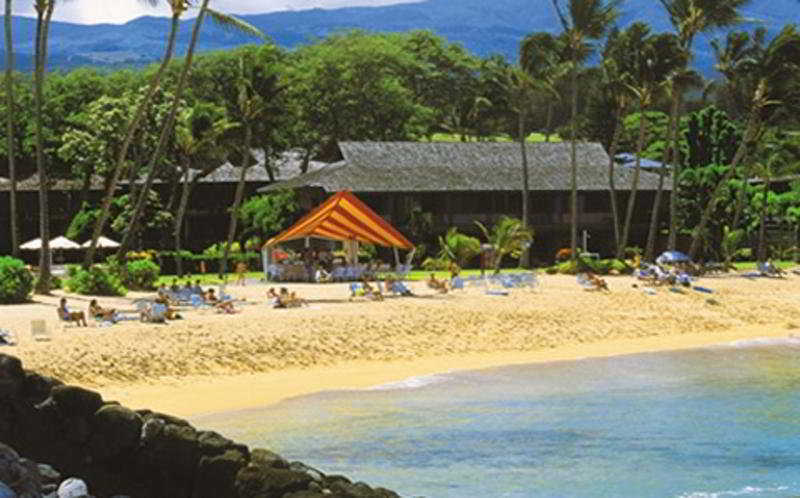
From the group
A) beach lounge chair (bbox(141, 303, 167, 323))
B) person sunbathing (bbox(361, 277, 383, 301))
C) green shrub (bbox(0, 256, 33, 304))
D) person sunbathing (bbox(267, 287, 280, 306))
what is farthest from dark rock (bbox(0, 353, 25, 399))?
person sunbathing (bbox(361, 277, 383, 301))

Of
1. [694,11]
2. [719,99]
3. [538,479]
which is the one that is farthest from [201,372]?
[719,99]

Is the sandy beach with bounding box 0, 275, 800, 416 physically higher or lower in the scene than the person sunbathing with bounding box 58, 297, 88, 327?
lower

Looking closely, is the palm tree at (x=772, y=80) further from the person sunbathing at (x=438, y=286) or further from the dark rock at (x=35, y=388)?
the dark rock at (x=35, y=388)

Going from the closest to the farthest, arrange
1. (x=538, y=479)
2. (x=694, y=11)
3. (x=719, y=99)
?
(x=538, y=479) < (x=694, y=11) < (x=719, y=99)

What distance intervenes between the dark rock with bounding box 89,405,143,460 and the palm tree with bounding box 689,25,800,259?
1668 inches

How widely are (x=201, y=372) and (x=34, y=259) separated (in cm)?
3464

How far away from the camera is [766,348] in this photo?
116ft

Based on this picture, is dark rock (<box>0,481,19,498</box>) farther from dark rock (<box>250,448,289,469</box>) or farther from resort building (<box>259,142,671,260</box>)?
resort building (<box>259,142,671,260</box>)

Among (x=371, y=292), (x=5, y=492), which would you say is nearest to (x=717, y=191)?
(x=371, y=292)

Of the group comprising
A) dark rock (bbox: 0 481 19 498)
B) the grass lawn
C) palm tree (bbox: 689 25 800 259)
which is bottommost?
the grass lawn

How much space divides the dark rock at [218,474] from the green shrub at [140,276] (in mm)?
26937

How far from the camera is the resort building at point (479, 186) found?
5775cm

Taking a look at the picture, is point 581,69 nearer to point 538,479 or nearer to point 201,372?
point 201,372

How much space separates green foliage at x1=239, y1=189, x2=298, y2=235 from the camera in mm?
57969
